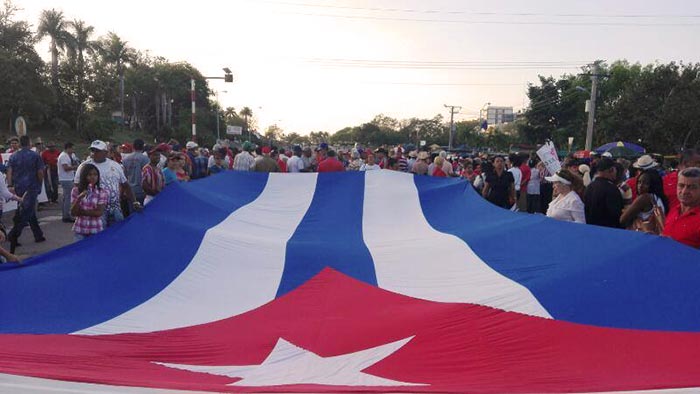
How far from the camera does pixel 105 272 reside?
373cm

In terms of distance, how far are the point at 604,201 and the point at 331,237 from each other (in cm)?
253

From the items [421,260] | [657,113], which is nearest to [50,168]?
[421,260]

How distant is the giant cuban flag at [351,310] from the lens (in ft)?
7.97

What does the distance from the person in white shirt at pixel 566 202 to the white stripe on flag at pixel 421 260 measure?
0.93m

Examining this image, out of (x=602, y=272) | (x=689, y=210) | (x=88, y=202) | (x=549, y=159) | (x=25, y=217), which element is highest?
(x=549, y=159)

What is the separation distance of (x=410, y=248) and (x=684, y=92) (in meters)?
30.2

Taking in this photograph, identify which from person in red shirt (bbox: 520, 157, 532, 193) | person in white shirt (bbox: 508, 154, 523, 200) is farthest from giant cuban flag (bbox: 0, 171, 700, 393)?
person in red shirt (bbox: 520, 157, 532, 193)

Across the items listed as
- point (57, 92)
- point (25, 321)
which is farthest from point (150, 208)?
point (57, 92)

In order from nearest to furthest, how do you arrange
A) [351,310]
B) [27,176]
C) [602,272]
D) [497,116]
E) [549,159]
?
1. [602,272]
2. [351,310]
3. [549,159]
4. [27,176]
5. [497,116]

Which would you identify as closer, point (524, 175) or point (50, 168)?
point (524, 175)

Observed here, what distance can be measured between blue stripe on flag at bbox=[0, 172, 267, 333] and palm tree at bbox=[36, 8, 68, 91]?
4280 cm

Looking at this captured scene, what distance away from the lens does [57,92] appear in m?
35.0

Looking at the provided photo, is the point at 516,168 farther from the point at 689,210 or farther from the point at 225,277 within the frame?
the point at 225,277

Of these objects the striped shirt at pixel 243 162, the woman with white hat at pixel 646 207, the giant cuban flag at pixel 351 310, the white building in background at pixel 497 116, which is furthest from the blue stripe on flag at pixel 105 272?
the white building in background at pixel 497 116
